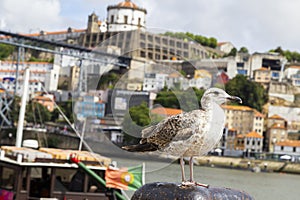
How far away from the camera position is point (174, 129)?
2957 mm

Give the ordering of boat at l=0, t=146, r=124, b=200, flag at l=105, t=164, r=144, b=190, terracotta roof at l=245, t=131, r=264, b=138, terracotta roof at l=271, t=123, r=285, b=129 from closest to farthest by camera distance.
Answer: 1. flag at l=105, t=164, r=144, b=190
2. boat at l=0, t=146, r=124, b=200
3. terracotta roof at l=245, t=131, r=264, b=138
4. terracotta roof at l=271, t=123, r=285, b=129

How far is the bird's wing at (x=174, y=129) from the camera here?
114 inches

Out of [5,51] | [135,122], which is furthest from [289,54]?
[135,122]

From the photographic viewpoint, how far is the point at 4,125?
142ft

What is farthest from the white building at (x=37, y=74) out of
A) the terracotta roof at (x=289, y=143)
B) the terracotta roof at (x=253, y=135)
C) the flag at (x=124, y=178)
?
the flag at (x=124, y=178)

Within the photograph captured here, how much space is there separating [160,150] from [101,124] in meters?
9.86

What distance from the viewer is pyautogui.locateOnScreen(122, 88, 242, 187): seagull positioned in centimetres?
288

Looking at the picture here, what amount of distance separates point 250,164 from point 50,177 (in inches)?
1202

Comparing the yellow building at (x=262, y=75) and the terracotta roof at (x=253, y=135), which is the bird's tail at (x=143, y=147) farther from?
the yellow building at (x=262, y=75)

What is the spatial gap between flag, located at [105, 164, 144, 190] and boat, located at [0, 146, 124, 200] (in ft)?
0.45

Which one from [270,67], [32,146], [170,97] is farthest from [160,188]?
[270,67]

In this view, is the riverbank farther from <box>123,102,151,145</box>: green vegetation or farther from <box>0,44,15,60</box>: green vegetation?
<box>123,102,151,145</box>: green vegetation

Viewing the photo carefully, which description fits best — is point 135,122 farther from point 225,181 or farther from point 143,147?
point 225,181

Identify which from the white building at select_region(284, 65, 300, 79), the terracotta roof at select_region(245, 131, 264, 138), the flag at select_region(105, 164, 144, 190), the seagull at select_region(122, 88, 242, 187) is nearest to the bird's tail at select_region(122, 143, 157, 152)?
the seagull at select_region(122, 88, 242, 187)
